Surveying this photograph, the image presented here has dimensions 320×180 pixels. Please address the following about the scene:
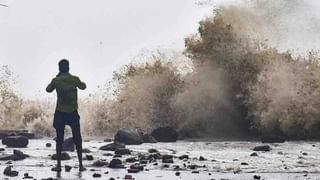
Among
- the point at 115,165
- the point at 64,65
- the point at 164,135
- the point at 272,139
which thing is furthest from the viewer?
the point at 164,135

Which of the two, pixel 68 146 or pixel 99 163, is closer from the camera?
pixel 99 163

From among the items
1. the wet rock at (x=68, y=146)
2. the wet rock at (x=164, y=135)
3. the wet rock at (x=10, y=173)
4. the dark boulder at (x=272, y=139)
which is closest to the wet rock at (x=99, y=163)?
the wet rock at (x=10, y=173)

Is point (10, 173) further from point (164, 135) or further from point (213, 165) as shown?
point (164, 135)

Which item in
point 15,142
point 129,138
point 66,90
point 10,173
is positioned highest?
point 66,90

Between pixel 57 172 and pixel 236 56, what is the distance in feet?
59.7

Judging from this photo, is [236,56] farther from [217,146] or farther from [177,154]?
[177,154]

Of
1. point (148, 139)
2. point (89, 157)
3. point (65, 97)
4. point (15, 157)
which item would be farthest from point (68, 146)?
point (65, 97)

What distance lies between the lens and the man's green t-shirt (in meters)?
15.0

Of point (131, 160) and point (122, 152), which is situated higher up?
point (122, 152)

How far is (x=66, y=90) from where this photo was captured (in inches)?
589

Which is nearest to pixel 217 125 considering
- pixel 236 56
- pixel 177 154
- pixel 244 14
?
pixel 236 56

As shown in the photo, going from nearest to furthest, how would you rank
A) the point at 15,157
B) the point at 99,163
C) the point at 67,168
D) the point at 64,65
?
the point at 64,65
the point at 67,168
the point at 99,163
the point at 15,157

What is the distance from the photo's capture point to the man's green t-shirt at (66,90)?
589 inches

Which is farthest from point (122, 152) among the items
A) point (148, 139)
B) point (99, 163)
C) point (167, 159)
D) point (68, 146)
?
point (148, 139)
